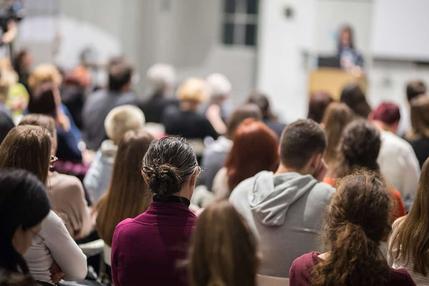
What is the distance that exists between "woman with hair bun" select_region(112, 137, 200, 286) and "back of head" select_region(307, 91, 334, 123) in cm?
288

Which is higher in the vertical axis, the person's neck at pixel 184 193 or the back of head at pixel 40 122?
the back of head at pixel 40 122

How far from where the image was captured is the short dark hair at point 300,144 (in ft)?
11.4

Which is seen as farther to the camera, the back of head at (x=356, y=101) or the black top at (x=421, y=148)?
the back of head at (x=356, y=101)

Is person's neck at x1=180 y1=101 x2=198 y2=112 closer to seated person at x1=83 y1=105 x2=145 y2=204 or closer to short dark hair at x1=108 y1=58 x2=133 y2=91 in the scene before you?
short dark hair at x1=108 y1=58 x2=133 y2=91

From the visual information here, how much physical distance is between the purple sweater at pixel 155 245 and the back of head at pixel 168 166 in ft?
0.22

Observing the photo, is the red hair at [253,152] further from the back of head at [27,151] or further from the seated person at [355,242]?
the seated person at [355,242]

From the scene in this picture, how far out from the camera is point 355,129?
12.9ft

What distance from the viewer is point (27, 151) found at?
121 inches

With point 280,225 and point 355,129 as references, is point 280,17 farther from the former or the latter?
point 280,225

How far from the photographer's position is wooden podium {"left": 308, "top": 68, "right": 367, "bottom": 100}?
378 inches

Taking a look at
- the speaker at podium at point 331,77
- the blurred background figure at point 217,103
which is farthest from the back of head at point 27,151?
the speaker at podium at point 331,77

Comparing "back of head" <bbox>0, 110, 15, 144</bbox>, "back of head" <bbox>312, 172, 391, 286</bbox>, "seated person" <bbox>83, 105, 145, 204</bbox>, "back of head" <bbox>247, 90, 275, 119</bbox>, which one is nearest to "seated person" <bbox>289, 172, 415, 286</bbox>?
"back of head" <bbox>312, 172, 391, 286</bbox>

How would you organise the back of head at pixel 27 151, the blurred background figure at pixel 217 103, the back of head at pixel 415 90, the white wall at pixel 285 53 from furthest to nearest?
the white wall at pixel 285 53 < the blurred background figure at pixel 217 103 < the back of head at pixel 415 90 < the back of head at pixel 27 151

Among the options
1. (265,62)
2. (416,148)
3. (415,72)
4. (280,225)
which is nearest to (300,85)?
(265,62)
